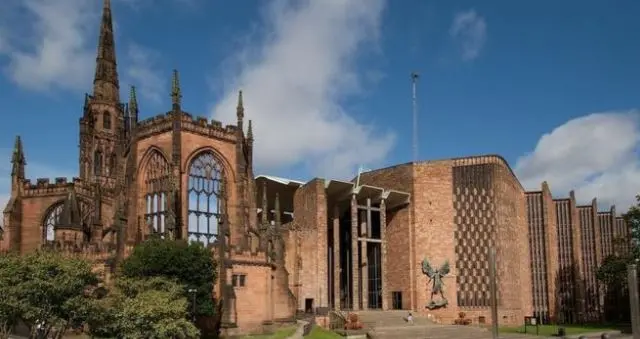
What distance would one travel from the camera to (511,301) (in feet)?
221

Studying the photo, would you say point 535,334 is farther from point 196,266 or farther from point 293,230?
point 196,266

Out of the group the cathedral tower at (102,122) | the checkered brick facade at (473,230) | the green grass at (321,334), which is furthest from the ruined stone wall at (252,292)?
the cathedral tower at (102,122)

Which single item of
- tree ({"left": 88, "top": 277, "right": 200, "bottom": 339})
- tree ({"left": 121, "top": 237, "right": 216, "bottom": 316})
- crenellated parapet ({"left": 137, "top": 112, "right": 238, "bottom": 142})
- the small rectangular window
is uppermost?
crenellated parapet ({"left": 137, "top": 112, "right": 238, "bottom": 142})

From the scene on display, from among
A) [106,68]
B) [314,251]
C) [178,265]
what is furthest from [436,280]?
[106,68]

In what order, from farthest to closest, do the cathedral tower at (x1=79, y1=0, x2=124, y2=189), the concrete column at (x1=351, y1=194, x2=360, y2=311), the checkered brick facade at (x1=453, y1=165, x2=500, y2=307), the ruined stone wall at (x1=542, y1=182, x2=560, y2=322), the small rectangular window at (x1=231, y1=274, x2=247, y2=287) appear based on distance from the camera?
the ruined stone wall at (x1=542, y1=182, x2=560, y2=322)
the cathedral tower at (x1=79, y1=0, x2=124, y2=189)
the checkered brick facade at (x1=453, y1=165, x2=500, y2=307)
the concrete column at (x1=351, y1=194, x2=360, y2=311)
the small rectangular window at (x1=231, y1=274, x2=247, y2=287)

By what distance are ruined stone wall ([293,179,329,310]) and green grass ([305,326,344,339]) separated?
689cm

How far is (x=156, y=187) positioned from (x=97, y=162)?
2085 cm

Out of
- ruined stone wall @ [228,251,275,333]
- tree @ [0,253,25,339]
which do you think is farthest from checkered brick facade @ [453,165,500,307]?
tree @ [0,253,25,339]

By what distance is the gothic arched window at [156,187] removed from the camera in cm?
4862

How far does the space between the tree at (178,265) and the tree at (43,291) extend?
20.2ft

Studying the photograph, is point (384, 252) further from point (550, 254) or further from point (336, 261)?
point (550, 254)

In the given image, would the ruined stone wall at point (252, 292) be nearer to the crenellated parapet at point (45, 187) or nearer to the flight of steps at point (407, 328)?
the flight of steps at point (407, 328)

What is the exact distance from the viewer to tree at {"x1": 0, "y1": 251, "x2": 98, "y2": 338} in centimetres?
3116

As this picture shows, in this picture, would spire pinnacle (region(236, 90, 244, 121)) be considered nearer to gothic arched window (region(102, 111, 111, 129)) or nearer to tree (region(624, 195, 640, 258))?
gothic arched window (region(102, 111, 111, 129))
